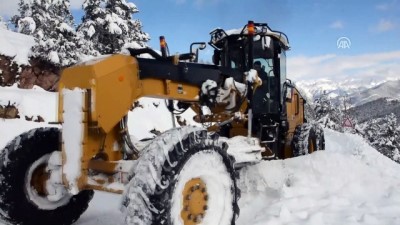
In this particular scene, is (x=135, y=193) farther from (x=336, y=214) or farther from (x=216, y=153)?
(x=336, y=214)

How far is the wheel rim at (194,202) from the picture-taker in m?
3.58

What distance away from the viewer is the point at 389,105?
142 metres

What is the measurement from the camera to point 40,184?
4379mm

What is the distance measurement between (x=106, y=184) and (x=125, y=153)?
1.91ft

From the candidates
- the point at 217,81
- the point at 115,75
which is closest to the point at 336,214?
Answer: the point at 217,81

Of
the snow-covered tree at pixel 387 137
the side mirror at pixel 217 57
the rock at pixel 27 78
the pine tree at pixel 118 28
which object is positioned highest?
the pine tree at pixel 118 28

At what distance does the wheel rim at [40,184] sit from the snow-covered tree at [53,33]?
12.8m

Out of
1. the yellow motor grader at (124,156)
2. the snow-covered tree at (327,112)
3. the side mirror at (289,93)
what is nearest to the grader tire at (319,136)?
the side mirror at (289,93)

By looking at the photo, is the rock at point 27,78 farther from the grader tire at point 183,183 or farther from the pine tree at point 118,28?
the grader tire at point 183,183

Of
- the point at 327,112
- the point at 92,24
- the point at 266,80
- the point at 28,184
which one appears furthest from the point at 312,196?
the point at 327,112

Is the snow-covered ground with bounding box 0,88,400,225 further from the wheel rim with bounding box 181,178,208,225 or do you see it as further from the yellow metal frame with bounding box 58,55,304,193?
the yellow metal frame with bounding box 58,55,304,193

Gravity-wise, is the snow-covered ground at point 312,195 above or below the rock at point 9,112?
below

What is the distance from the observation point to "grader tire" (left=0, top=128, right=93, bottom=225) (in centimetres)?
407

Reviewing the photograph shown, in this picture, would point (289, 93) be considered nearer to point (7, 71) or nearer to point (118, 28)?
point (7, 71)
